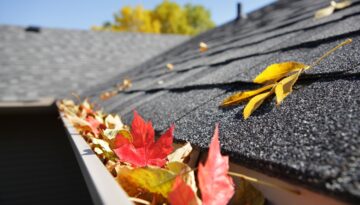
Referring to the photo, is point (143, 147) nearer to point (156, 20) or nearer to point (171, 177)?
point (171, 177)

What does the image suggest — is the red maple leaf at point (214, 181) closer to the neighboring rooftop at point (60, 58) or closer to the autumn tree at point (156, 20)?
the neighboring rooftop at point (60, 58)

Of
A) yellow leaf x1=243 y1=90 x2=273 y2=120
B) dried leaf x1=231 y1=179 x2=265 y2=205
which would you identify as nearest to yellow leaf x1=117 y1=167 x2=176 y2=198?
dried leaf x1=231 y1=179 x2=265 y2=205

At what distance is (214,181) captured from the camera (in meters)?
0.54

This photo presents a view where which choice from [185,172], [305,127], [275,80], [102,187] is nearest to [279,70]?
[275,80]

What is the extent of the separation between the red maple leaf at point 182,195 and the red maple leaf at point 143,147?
23cm

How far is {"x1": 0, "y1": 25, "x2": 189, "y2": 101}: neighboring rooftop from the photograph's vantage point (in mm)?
7254

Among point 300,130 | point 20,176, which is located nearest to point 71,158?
point 20,176

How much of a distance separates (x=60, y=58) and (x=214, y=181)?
8868 mm

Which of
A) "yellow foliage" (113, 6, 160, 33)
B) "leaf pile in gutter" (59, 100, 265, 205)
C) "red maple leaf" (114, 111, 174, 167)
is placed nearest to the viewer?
"leaf pile in gutter" (59, 100, 265, 205)

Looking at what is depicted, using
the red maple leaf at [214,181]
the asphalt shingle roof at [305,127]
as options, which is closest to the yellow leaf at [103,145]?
the asphalt shingle roof at [305,127]

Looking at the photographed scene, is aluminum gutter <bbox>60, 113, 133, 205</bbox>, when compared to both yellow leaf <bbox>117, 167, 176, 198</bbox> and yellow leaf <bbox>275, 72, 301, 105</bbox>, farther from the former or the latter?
yellow leaf <bbox>275, 72, 301, 105</bbox>

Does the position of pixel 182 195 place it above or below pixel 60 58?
below

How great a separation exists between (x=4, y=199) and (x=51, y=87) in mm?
2934

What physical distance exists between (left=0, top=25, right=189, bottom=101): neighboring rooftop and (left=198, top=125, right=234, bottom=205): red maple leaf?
21.8 feet
